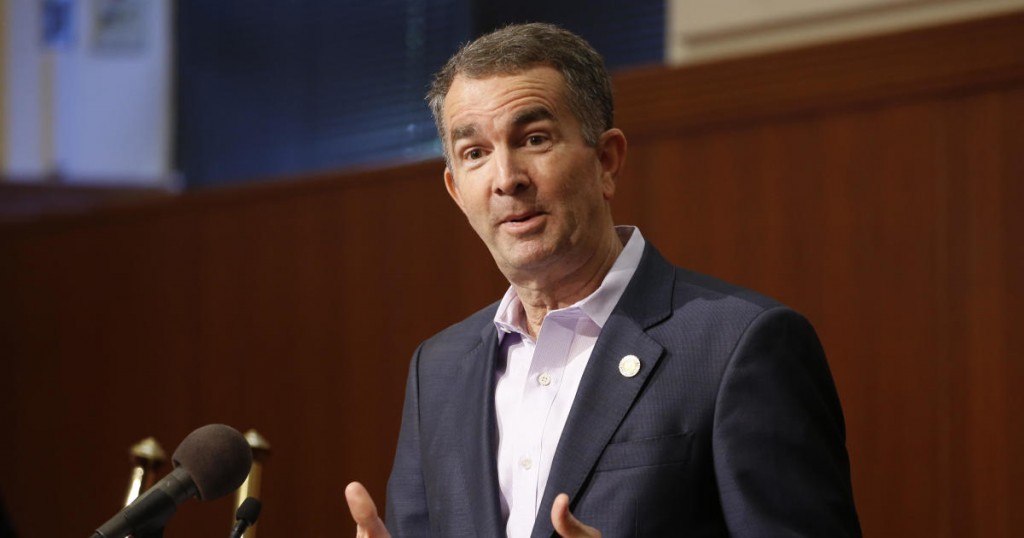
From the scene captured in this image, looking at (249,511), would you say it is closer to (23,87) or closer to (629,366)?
(629,366)

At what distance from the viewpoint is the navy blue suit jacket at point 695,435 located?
2131 mm

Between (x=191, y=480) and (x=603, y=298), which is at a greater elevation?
(x=603, y=298)

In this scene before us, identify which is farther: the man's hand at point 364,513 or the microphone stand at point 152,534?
the man's hand at point 364,513

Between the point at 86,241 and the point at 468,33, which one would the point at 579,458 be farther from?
the point at 86,241

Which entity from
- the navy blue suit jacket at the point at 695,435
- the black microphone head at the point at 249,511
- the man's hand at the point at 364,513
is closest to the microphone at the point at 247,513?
the black microphone head at the point at 249,511

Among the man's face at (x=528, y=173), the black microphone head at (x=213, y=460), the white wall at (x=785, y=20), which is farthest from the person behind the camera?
Answer: the white wall at (x=785, y=20)

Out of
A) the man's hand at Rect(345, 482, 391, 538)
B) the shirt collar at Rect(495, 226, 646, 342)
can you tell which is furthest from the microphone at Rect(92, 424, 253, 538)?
the shirt collar at Rect(495, 226, 646, 342)

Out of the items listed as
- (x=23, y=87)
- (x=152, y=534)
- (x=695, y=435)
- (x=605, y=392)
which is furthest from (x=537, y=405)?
(x=23, y=87)

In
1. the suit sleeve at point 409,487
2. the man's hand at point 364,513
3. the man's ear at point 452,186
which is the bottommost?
the suit sleeve at point 409,487

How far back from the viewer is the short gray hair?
245cm

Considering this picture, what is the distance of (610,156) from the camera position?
8.38 feet

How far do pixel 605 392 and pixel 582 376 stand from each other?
0.18ft

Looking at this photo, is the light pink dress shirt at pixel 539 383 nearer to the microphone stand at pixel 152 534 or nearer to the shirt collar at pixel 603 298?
the shirt collar at pixel 603 298

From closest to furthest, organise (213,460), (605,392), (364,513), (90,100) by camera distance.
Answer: (213,460) < (364,513) < (605,392) < (90,100)
